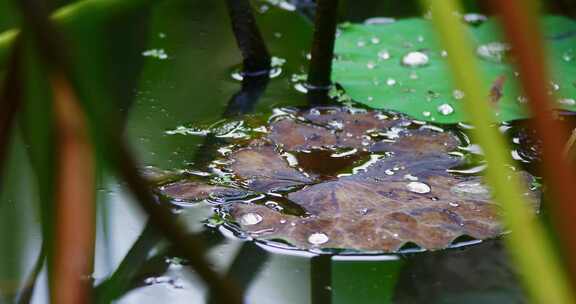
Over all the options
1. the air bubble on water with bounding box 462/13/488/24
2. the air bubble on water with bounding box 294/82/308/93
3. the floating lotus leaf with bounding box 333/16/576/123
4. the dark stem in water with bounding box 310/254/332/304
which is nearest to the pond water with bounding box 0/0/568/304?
the dark stem in water with bounding box 310/254/332/304

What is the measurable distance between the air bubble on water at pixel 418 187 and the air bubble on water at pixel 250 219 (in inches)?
7.4

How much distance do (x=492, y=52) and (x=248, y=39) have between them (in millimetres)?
436

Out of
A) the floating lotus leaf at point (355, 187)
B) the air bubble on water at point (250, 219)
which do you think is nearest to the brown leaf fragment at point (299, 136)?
the floating lotus leaf at point (355, 187)

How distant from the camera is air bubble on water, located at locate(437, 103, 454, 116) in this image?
1.26 metres

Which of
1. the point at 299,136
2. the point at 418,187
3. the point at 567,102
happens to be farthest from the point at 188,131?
the point at 567,102

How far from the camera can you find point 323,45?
1.35 metres

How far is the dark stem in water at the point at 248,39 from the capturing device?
4.80 feet

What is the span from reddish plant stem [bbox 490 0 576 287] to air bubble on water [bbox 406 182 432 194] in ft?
2.37

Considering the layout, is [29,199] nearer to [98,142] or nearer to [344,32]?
[98,142]

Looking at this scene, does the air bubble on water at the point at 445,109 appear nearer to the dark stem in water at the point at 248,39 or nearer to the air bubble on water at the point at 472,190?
the air bubble on water at the point at 472,190

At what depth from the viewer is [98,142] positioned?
413 mm

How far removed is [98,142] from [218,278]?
0.10 m

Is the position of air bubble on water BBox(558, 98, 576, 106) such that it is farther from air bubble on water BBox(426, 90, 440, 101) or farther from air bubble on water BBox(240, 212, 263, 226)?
air bubble on water BBox(240, 212, 263, 226)

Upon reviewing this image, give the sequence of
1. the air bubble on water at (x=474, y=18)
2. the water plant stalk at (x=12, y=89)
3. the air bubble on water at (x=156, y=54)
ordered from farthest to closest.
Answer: the air bubble on water at (x=474, y=18) → the air bubble on water at (x=156, y=54) → the water plant stalk at (x=12, y=89)
